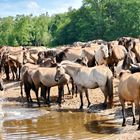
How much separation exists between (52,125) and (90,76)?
300 centimetres

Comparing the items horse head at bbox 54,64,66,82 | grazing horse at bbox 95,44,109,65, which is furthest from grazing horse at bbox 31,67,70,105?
grazing horse at bbox 95,44,109,65

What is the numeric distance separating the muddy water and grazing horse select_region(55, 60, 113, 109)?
953 mm

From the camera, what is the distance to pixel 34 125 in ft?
46.1

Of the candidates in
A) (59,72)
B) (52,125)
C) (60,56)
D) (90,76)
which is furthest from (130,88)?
(60,56)

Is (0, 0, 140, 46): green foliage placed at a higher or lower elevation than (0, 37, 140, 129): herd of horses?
higher

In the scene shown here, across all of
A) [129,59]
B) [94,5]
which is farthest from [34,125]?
[94,5]

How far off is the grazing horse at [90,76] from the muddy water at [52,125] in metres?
0.95

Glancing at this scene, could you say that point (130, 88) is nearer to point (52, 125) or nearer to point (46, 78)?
point (52, 125)

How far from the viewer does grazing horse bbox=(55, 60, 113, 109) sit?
622 inches

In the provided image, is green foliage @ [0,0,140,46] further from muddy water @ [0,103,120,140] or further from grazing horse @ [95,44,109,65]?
muddy water @ [0,103,120,140]

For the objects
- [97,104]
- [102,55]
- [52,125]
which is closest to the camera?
[52,125]

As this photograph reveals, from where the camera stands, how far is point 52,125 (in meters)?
13.9

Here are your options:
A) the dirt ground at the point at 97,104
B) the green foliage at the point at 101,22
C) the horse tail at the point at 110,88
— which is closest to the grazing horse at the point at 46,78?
the dirt ground at the point at 97,104

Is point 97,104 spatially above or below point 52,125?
above
